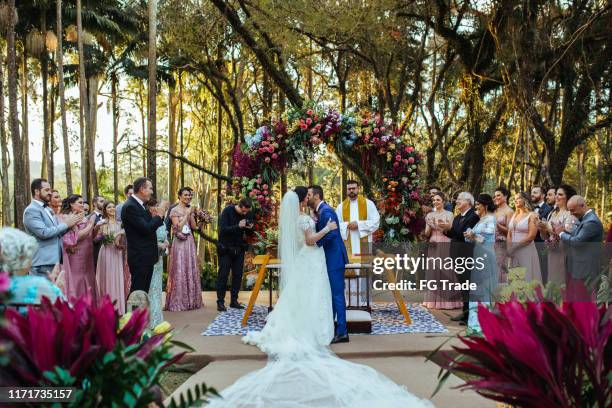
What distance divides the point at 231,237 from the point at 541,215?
4.57 m

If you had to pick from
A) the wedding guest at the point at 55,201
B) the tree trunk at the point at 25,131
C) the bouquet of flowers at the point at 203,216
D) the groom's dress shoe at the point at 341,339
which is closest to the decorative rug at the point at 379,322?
the groom's dress shoe at the point at 341,339

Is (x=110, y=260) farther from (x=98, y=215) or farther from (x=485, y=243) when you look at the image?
(x=485, y=243)

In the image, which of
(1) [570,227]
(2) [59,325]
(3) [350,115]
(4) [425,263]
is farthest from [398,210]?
(2) [59,325]

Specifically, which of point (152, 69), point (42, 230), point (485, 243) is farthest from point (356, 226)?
point (152, 69)

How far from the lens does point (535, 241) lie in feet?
27.0

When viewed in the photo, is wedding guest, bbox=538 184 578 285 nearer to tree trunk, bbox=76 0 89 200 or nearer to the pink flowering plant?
the pink flowering plant

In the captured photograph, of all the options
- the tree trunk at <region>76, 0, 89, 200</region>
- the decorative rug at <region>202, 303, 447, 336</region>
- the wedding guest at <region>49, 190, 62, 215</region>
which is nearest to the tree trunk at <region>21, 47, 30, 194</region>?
the tree trunk at <region>76, 0, 89, 200</region>

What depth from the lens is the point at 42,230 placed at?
6570 millimetres

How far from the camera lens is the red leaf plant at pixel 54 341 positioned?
1.76 metres

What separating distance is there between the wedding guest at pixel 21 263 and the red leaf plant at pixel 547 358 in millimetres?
1516

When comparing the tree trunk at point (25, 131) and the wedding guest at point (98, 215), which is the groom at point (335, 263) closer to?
the wedding guest at point (98, 215)

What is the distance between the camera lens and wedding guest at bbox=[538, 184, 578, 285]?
7.35 m

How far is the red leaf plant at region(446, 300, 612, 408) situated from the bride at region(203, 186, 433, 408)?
97.4 inches

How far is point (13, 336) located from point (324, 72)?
19.6m
